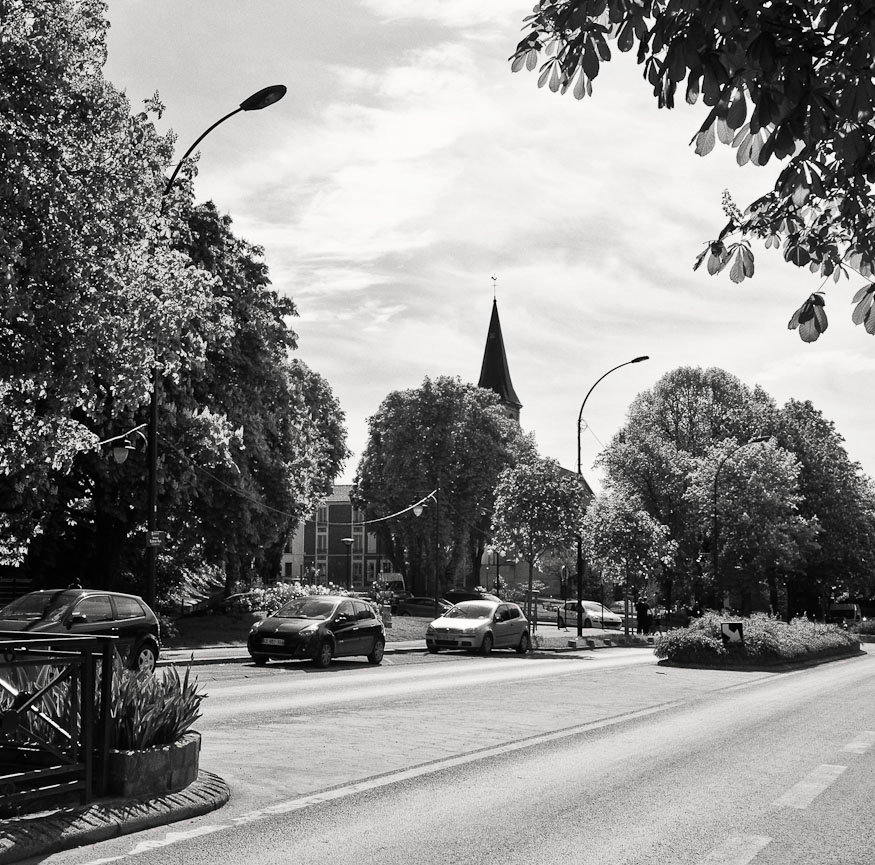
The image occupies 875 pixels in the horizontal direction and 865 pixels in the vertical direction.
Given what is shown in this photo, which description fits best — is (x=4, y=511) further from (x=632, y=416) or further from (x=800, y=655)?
(x=632, y=416)

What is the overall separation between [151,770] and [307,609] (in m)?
16.5

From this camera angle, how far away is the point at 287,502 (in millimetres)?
37000

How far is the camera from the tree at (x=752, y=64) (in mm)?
4270

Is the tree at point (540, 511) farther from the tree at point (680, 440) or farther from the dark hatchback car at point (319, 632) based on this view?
the tree at point (680, 440)

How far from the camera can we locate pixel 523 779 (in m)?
8.19

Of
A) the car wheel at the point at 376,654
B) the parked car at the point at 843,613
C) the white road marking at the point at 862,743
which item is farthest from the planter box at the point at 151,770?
the parked car at the point at 843,613

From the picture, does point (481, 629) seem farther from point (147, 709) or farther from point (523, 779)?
point (147, 709)

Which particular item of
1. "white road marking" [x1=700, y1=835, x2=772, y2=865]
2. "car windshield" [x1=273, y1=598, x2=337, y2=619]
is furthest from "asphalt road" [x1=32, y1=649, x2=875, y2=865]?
"car windshield" [x1=273, y1=598, x2=337, y2=619]

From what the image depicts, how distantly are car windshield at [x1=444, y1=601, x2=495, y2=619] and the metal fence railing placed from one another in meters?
23.9

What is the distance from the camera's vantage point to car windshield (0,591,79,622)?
57.4 ft

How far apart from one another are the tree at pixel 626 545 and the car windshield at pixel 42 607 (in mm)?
27525

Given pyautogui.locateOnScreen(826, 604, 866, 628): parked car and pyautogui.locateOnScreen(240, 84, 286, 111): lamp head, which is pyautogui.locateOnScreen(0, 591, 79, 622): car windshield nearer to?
pyautogui.locateOnScreen(240, 84, 286, 111): lamp head

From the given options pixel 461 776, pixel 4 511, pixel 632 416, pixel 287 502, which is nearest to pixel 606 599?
pixel 632 416

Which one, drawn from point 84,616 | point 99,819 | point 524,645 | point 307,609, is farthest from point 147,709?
point 524,645
